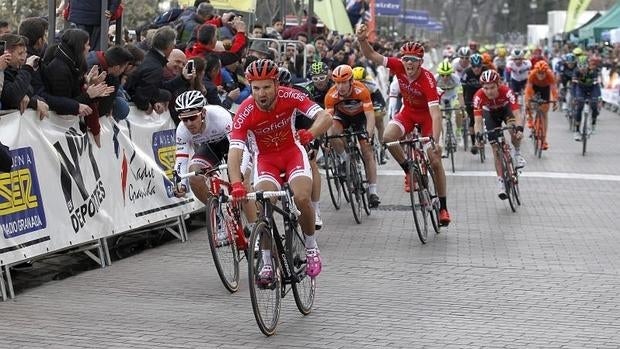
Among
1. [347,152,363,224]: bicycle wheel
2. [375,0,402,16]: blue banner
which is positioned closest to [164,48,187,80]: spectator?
[347,152,363,224]: bicycle wheel

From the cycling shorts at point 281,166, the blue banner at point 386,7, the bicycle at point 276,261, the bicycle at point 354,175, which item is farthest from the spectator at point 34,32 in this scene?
the blue banner at point 386,7

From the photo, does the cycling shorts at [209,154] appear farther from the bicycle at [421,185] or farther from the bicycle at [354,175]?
the bicycle at [354,175]

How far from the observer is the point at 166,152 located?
14.5 meters

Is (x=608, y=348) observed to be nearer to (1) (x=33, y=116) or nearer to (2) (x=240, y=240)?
(2) (x=240, y=240)

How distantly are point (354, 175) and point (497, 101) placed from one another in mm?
3233

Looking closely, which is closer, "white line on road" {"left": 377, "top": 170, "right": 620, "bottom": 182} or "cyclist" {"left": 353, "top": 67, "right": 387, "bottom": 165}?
"cyclist" {"left": 353, "top": 67, "right": 387, "bottom": 165}

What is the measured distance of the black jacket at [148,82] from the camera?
1379 cm

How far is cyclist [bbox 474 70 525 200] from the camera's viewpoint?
18312 millimetres

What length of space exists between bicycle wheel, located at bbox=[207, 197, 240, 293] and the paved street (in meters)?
0.12

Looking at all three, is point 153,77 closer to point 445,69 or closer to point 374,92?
point 374,92

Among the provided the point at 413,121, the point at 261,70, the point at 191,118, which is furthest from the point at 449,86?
the point at 261,70

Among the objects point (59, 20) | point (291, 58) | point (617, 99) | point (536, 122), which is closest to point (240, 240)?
point (59, 20)

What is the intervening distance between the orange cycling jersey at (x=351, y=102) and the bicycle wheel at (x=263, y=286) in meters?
7.36

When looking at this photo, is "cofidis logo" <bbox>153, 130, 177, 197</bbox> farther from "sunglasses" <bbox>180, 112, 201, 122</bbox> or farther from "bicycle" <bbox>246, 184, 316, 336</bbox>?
"bicycle" <bbox>246, 184, 316, 336</bbox>
